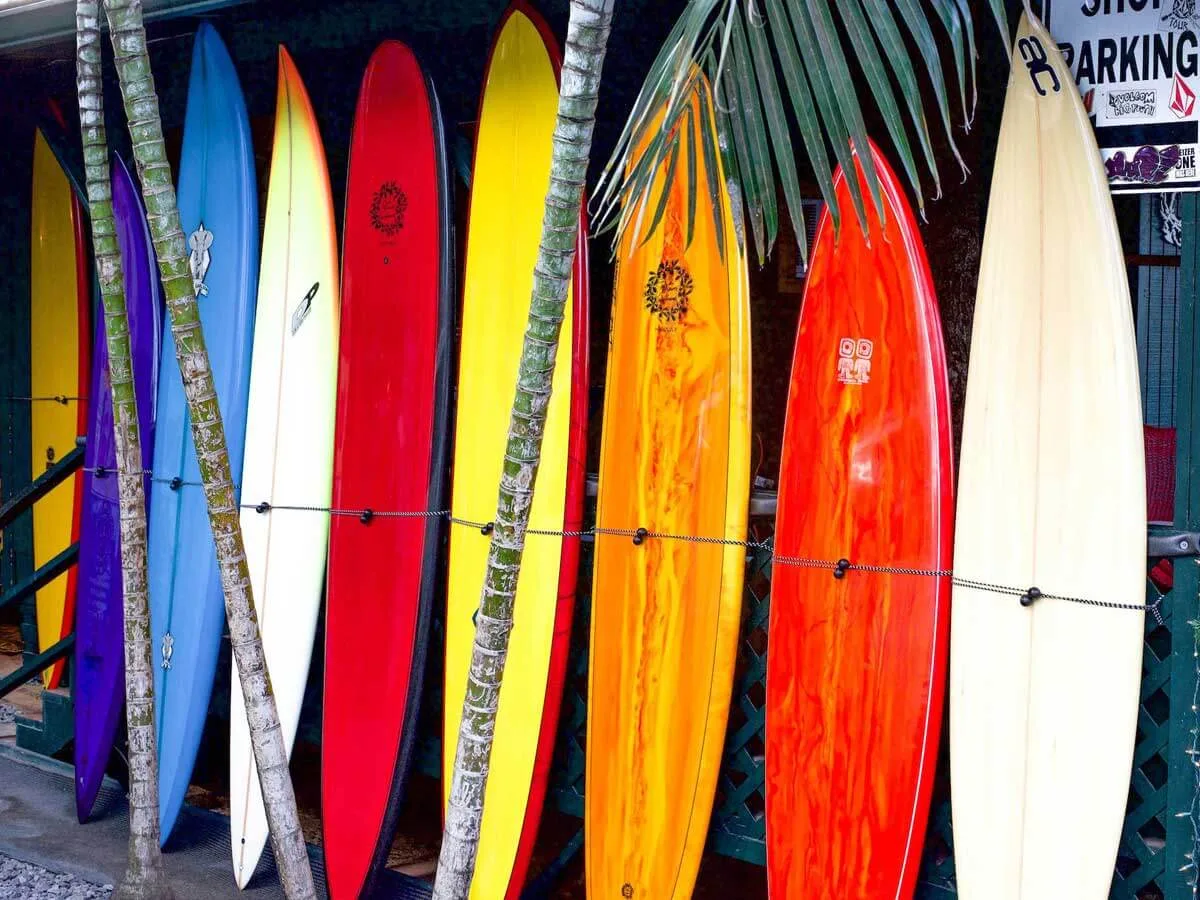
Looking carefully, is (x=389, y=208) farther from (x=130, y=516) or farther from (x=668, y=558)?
(x=668, y=558)

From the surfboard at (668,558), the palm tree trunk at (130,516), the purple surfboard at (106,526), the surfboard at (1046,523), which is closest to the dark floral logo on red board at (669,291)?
the surfboard at (668,558)

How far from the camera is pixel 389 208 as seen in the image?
151 inches

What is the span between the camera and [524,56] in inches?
141

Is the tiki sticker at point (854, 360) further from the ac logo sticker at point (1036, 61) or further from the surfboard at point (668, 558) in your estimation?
the ac logo sticker at point (1036, 61)

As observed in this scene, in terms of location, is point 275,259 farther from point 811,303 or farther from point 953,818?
point 953,818

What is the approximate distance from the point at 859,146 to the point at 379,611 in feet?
7.76

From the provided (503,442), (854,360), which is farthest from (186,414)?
(854,360)

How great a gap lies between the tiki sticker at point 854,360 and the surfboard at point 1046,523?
0.24 meters

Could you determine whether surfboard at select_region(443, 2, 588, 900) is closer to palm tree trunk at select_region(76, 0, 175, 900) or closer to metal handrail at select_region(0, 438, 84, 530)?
palm tree trunk at select_region(76, 0, 175, 900)

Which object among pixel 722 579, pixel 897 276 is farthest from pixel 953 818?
pixel 897 276

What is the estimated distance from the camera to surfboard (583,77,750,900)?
10.3ft

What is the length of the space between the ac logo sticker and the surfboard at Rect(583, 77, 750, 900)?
0.76 m

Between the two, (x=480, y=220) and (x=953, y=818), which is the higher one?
(x=480, y=220)

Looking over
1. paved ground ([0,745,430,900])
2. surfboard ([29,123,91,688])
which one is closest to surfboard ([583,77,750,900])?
paved ground ([0,745,430,900])
